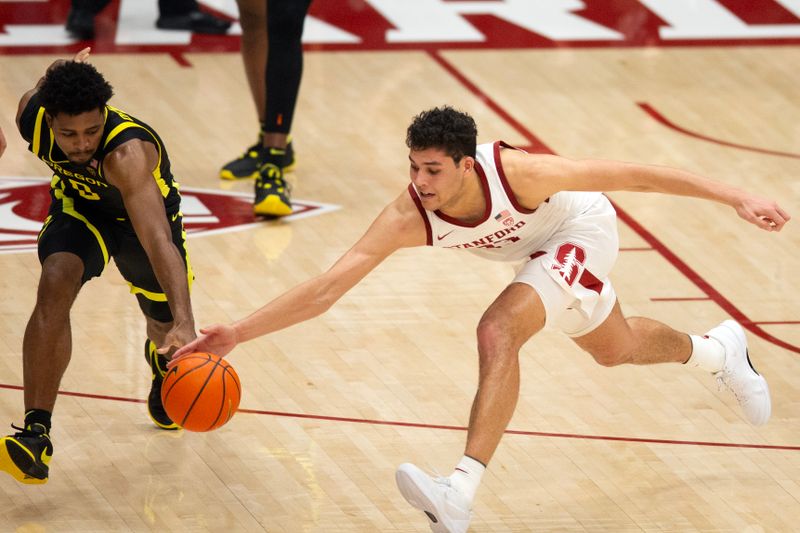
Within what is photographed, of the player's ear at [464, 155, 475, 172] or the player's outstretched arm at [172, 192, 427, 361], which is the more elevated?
the player's ear at [464, 155, 475, 172]

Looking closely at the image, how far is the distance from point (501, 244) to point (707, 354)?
1133 millimetres

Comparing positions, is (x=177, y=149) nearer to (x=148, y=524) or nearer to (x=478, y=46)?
(x=478, y=46)

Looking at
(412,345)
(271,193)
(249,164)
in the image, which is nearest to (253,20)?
(249,164)

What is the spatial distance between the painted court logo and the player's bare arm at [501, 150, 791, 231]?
3389 millimetres

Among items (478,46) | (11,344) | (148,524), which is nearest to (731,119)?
(478,46)

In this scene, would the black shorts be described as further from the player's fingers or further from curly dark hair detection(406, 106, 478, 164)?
curly dark hair detection(406, 106, 478, 164)

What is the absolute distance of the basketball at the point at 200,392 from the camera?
16.8 ft

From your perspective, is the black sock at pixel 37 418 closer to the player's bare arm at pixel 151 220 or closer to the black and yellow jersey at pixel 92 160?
the player's bare arm at pixel 151 220

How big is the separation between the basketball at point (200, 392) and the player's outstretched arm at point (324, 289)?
0.04 m

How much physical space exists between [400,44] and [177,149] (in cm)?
278

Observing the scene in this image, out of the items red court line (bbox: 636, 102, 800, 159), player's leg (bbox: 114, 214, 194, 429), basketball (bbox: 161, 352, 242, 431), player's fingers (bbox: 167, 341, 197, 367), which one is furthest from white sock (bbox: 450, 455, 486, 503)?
red court line (bbox: 636, 102, 800, 159)

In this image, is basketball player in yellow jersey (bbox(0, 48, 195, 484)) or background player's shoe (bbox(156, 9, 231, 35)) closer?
basketball player in yellow jersey (bbox(0, 48, 195, 484))

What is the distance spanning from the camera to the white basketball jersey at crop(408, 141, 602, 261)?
17.9 ft

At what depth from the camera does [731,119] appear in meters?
10.4
